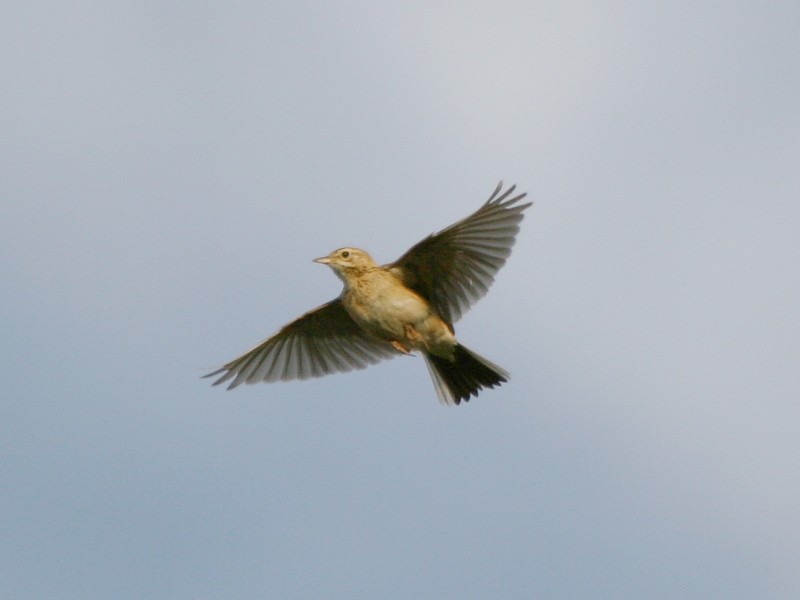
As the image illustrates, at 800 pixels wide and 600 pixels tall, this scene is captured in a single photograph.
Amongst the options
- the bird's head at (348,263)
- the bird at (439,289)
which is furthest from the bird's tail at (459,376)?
the bird's head at (348,263)

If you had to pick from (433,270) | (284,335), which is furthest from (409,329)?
(284,335)

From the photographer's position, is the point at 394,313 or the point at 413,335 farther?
the point at 413,335

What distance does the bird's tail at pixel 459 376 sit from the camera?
17.1 m

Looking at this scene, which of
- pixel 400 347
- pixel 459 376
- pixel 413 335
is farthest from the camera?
pixel 459 376

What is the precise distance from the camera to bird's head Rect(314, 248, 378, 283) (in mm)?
16938

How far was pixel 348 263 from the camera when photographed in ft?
55.6

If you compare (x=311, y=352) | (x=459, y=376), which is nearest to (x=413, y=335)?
(x=459, y=376)

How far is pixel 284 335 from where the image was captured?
734 inches

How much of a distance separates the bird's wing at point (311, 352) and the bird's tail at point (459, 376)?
1510 millimetres

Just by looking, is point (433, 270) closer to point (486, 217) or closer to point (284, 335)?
point (486, 217)

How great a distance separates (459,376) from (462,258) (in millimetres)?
1375

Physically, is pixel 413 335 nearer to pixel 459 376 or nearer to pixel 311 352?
pixel 459 376

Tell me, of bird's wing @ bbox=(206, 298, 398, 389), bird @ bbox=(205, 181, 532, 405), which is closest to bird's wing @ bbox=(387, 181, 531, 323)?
bird @ bbox=(205, 181, 532, 405)

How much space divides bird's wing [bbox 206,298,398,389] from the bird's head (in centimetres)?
151
